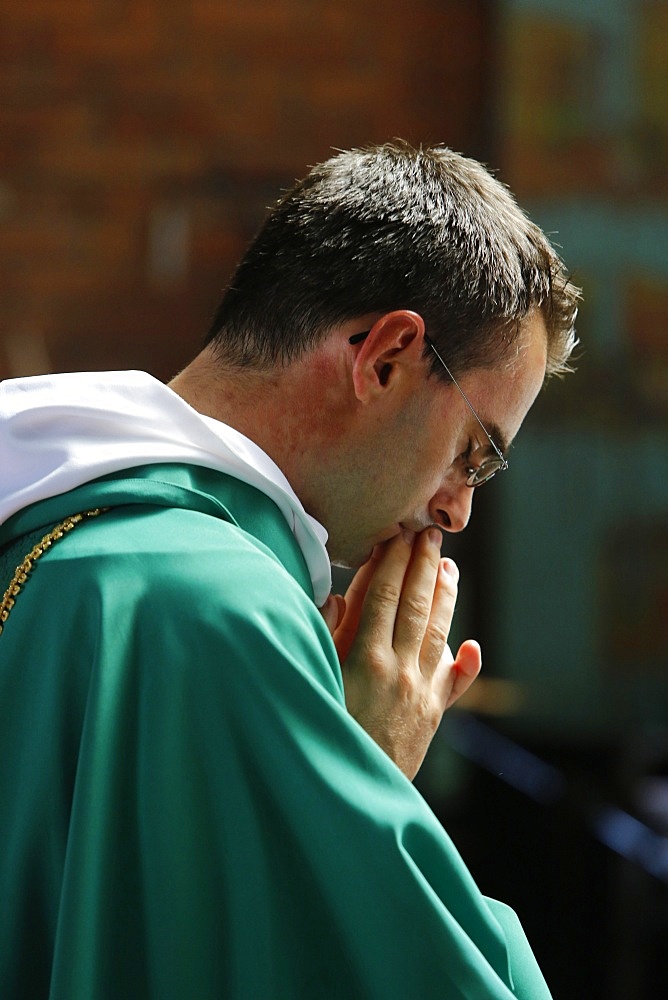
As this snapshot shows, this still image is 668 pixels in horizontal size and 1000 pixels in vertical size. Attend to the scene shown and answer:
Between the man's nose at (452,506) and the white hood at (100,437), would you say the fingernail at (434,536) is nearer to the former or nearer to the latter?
the man's nose at (452,506)

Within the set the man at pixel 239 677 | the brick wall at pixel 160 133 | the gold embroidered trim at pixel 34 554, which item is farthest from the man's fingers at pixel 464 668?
the brick wall at pixel 160 133

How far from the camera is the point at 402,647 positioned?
152 centimetres

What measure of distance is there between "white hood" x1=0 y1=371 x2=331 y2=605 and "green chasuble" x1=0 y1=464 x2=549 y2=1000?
0.33ft

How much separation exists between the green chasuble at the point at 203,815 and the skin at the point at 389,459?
30cm

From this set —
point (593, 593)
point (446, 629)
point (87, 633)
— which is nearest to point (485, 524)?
point (593, 593)

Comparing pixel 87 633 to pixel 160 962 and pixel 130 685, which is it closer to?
pixel 130 685

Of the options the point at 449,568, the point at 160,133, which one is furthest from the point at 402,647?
the point at 160,133

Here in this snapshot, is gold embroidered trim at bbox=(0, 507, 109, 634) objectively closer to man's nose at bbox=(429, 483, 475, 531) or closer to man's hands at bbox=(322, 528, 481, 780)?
man's hands at bbox=(322, 528, 481, 780)

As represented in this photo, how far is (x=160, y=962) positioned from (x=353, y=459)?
1.99 feet

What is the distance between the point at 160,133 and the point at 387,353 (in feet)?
12.6

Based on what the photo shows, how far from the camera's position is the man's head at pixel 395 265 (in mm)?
1431

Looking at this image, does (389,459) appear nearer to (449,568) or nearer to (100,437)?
(449,568)

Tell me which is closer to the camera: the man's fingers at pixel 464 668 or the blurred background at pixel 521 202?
the man's fingers at pixel 464 668

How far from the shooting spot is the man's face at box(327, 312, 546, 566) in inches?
57.6
